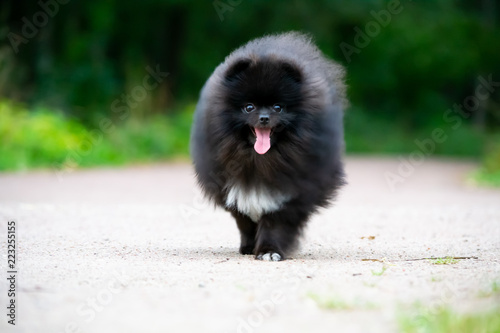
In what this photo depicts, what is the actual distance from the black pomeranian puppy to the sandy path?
0.45 metres

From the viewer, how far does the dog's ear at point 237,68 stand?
20.3 ft

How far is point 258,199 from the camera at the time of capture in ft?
20.8

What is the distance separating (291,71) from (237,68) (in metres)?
0.44

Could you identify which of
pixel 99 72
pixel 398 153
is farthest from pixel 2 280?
pixel 398 153

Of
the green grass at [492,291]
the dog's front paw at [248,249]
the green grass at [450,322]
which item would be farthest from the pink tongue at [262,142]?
the green grass at [450,322]

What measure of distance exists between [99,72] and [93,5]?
2.70 meters

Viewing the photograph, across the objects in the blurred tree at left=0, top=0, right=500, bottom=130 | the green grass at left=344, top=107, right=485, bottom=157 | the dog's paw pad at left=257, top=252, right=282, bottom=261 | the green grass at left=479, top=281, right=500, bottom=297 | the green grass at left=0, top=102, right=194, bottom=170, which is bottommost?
the green grass at left=479, top=281, right=500, bottom=297

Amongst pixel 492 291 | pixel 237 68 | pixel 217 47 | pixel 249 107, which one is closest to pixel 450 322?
pixel 492 291

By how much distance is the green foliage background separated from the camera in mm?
21234

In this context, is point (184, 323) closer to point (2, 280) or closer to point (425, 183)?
point (2, 280)

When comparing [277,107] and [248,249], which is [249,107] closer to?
[277,107]

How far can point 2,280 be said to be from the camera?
5367 millimetres

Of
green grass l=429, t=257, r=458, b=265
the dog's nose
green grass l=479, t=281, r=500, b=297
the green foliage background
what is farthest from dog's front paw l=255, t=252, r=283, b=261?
the green foliage background

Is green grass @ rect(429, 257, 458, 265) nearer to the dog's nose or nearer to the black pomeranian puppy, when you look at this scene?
the black pomeranian puppy
